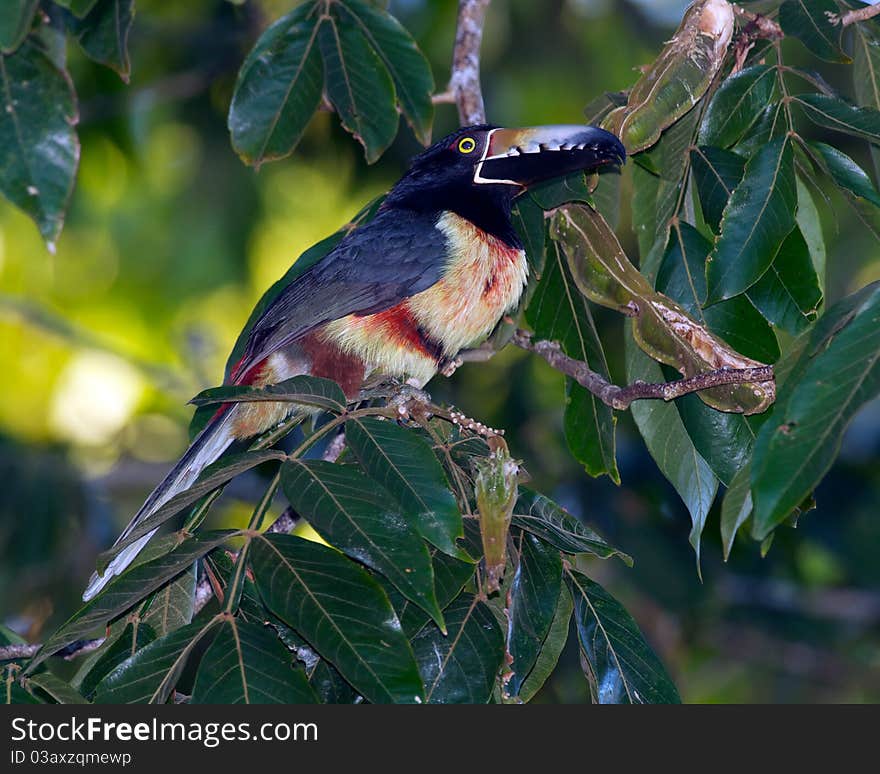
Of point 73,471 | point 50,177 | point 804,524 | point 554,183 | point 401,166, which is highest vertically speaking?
point 50,177

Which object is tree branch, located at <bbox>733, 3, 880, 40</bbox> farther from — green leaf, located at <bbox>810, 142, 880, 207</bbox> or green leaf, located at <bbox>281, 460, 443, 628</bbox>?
green leaf, located at <bbox>281, 460, 443, 628</bbox>

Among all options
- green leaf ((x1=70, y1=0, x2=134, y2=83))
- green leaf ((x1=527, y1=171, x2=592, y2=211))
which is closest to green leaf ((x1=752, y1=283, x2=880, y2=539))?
green leaf ((x1=527, y1=171, x2=592, y2=211))

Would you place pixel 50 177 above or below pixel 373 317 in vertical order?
above

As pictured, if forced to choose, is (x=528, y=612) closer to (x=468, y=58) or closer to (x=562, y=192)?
(x=562, y=192)

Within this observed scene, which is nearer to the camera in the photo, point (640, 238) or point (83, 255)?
point (640, 238)

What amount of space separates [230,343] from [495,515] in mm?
6366

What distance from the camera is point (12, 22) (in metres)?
2.76

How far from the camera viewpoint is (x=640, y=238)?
3.07 metres

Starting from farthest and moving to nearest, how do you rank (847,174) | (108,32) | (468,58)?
(468,58) < (108,32) < (847,174)

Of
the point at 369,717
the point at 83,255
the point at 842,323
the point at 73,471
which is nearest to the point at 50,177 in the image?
the point at 369,717

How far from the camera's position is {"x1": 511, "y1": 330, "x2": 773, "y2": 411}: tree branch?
2.45 meters

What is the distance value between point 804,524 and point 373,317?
273 cm

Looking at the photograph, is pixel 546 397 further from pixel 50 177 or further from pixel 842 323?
pixel 842 323

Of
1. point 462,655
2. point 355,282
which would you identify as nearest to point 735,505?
point 462,655
